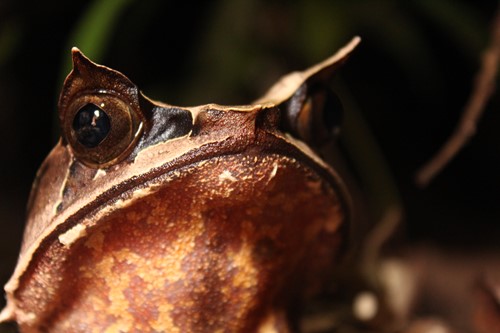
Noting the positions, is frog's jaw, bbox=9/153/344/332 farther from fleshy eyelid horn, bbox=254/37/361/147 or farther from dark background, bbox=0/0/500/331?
dark background, bbox=0/0/500/331

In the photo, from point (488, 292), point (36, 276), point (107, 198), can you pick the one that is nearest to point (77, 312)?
point (36, 276)

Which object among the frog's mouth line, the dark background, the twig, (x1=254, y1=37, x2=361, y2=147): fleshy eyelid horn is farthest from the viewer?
A: the dark background

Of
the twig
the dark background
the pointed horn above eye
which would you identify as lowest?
the pointed horn above eye

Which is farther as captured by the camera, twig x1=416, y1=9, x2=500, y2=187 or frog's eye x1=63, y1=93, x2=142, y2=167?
twig x1=416, y1=9, x2=500, y2=187

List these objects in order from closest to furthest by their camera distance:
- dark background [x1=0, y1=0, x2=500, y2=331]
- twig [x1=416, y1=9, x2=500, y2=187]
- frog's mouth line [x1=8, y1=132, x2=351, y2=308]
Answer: frog's mouth line [x1=8, y1=132, x2=351, y2=308] → twig [x1=416, y1=9, x2=500, y2=187] → dark background [x1=0, y1=0, x2=500, y2=331]

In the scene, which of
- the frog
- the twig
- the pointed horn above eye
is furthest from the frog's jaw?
the twig

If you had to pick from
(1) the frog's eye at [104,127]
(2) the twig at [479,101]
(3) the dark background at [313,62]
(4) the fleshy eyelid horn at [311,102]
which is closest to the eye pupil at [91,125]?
(1) the frog's eye at [104,127]

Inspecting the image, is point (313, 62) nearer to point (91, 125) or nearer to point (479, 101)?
point (479, 101)

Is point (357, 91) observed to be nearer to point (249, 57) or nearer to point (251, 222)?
point (249, 57)

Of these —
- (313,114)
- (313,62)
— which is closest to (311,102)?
(313,114)
